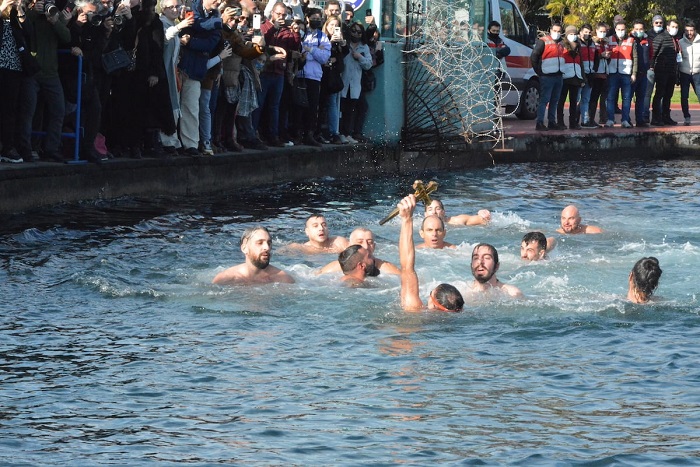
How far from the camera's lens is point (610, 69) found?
1019 inches

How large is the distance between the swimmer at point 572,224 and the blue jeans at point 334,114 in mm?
5845

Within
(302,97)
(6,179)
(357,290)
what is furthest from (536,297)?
(302,97)

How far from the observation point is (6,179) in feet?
48.8

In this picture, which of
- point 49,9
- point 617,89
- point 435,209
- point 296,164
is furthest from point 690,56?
point 49,9

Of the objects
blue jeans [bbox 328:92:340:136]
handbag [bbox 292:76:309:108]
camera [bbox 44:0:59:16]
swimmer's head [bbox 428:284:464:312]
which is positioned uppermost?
camera [bbox 44:0:59:16]

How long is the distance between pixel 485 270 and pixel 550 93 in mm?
14229

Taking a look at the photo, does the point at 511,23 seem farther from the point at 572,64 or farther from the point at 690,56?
Result: the point at 572,64

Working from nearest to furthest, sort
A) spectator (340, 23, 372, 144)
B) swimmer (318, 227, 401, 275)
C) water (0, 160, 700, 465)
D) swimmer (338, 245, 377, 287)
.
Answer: water (0, 160, 700, 465) → swimmer (338, 245, 377, 287) → swimmer (318, 227, 401, 275) → spectator (340, 23, 372, 144)

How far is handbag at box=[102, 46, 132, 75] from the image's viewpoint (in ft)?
51.1

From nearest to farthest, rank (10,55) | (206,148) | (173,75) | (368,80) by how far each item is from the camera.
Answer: (10,55), (173,75), (206,148), (368,80)

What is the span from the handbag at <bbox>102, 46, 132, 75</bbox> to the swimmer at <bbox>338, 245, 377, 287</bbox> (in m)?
4.72

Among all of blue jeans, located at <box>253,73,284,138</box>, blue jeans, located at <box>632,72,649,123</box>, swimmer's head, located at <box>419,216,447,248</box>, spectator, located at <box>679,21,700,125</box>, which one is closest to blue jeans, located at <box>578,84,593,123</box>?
blue jeans, located at <box>632,72,649,123</box>

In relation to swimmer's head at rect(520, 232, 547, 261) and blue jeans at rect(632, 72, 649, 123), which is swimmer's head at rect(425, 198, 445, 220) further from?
blue jeans at rect(632, 72, 649, 123)

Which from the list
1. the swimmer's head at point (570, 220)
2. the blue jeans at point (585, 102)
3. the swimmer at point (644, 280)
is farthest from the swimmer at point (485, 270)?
the blue jeans at point (585, 102)
